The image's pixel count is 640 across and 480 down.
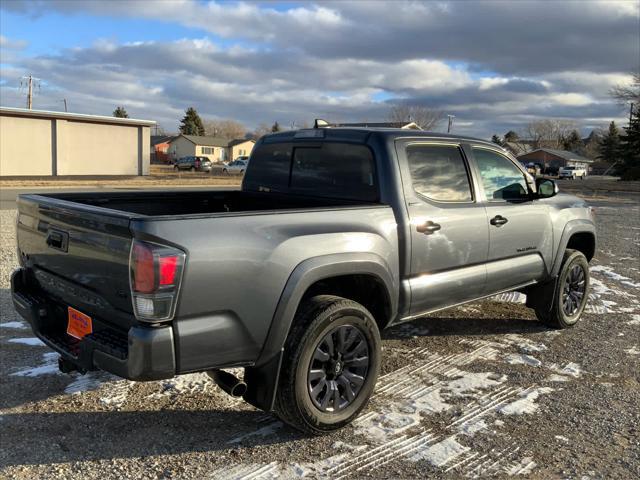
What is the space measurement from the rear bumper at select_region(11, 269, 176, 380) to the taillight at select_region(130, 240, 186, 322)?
0.10 metres

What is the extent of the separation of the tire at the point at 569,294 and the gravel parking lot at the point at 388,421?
17.1 inches

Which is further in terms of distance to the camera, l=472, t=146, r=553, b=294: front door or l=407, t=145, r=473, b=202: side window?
l=472, t=146, r=553, b=294: front door

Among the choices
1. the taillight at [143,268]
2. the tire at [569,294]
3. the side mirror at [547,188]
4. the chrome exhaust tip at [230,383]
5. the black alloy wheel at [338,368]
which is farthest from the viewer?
the tire at [569,294]

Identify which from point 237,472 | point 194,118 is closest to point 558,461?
point 237,472

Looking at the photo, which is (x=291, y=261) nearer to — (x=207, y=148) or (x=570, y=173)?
(x=570, y=173)

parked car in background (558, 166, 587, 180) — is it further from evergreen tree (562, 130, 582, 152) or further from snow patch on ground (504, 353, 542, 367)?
snow patch on ground (504, 353, 542, 367)

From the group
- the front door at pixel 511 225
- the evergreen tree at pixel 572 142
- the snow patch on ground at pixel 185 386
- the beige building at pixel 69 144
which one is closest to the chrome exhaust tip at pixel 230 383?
the snow patch on ground at pixel 185 386

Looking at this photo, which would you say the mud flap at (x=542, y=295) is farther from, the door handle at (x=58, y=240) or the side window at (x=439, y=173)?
the door handle at (x=58, y=240)

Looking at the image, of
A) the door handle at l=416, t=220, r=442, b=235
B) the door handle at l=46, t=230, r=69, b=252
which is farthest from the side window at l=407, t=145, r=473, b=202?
the door handle at l=46, t=230, r=69, b=252

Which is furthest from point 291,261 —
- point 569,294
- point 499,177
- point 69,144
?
point 69,144

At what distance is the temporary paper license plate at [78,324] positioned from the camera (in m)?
3.21

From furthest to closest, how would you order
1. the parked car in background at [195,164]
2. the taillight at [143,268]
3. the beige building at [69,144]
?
the parked car in background at [195,164] → the beige building at [69,144] → the taillight at [143,268]

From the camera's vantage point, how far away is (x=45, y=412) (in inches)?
146

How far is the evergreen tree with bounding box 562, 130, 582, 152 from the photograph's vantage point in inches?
4813
